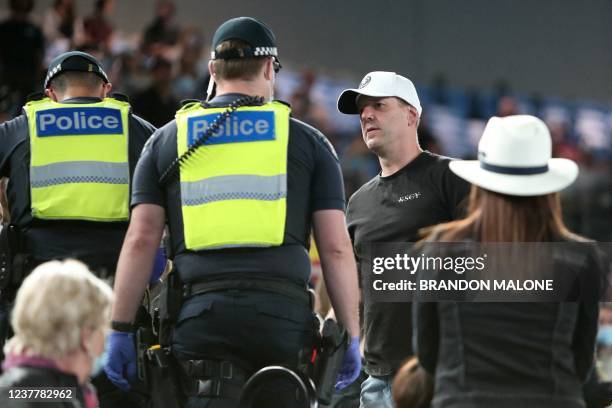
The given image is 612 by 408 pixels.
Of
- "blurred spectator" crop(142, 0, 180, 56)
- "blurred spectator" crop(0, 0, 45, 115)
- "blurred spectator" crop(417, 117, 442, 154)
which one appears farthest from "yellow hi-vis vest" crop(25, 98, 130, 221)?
"blurred spectator" crop(417, 117, 442, 154)

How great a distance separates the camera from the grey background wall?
51.5 ft

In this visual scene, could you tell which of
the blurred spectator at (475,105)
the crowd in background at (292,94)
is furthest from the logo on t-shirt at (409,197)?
the blurred spectator at (475,105)

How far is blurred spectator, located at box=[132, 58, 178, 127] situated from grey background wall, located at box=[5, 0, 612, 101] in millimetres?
3564

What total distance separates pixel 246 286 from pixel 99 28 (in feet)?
25.9

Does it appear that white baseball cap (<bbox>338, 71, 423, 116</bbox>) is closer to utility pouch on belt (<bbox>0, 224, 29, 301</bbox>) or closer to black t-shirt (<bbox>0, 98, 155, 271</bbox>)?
black t-shirt (<bbox>0, 98, 155, 271</bbox>)

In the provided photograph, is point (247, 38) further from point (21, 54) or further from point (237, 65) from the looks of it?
point (21, 54)

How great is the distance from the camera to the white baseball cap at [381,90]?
5820 millimetres

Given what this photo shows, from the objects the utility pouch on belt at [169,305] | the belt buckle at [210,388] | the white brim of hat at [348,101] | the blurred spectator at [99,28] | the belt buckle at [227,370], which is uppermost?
the blurred spectator at [99,28]

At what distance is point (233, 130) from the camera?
4.19 meters

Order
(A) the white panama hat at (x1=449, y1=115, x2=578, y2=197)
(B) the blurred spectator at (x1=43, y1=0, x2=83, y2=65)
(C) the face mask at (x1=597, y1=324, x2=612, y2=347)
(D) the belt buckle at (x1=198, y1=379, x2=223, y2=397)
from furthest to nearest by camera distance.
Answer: (B) the blurred spectator at (x1=43, y1=0, x2=83, y2=65)
(C) the face mask at (x1=597, y1=324, x2=612, y2=347)
(D) the belt buckle at (x1=198, y1=379, x2=223, y2=397)
(A) the white panama hat at (x1=449, y1=115, x2=578, y2=197)

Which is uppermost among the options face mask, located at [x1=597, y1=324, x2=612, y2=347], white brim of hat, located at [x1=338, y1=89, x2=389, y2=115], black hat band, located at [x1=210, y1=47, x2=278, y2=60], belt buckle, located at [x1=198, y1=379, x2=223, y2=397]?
black hat band, located at [x1=210, y1=47, x2=278, y2=60]

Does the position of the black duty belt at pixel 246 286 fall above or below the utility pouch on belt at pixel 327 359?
above

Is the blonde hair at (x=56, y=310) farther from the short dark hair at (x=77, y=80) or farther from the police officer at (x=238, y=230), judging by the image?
the short dark hair at (x=77, y=80)

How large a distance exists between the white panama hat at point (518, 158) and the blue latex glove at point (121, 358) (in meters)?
1.34
